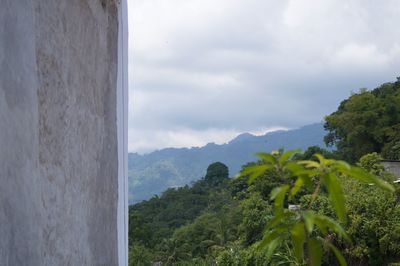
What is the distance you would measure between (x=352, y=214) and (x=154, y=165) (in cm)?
9474

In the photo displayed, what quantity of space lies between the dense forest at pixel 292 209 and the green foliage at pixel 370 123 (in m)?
0.03

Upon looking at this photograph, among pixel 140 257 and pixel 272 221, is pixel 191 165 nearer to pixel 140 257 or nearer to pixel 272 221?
pixel 140 257

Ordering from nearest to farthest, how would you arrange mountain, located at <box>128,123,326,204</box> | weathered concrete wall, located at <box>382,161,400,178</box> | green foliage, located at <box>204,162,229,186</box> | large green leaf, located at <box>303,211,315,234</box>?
1. large green leaf, located at <box>303,211,315,234</box>
2. weathered concrete wall, located at <box>382,161,400,178</box>
3. green foliage, located at <box>204,162,229,186</box>
4. mountain, located at <box>128,123,326,204</box>

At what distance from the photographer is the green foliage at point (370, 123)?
19.6m

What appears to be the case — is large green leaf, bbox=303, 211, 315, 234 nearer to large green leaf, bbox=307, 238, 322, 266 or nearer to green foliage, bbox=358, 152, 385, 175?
large green leaf, bbox=307, 238, 322, 266

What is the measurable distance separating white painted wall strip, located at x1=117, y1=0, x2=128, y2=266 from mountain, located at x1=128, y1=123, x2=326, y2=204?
8342 centimetres

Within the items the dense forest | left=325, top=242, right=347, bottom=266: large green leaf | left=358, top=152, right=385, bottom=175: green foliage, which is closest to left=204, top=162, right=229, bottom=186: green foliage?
the dense forest

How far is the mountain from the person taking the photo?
3629 inches

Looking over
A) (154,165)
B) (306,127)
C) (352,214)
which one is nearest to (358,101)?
(352,214)

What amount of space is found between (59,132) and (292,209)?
1599 millimetres

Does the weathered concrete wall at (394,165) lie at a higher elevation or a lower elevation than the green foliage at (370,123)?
lower

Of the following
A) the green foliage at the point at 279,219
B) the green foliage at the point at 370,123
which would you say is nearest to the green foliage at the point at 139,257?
the green foliage at the point at 279,219

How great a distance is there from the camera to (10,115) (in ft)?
6.58

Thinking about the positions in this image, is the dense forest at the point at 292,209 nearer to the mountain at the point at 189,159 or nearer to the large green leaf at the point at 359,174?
the large green leaf at the point at 359,174
